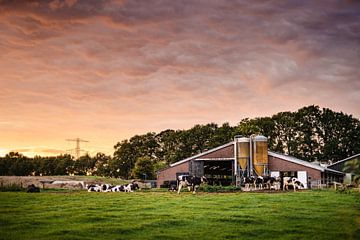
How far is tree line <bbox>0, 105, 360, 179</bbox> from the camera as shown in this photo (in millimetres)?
76938

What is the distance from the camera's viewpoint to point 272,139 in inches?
3177

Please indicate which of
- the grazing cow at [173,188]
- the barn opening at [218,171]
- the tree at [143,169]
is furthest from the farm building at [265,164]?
the tree at [143,169]

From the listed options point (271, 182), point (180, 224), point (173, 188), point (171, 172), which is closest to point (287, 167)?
point (271, 182)

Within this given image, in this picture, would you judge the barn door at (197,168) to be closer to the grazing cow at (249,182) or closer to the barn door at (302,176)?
the barn door at (302,176)

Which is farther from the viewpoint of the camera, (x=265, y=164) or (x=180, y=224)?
(x=265, y=164)

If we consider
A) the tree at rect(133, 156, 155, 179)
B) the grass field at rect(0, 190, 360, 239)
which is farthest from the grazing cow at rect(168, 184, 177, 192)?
the tree at rect(133, 156, 155, 179)

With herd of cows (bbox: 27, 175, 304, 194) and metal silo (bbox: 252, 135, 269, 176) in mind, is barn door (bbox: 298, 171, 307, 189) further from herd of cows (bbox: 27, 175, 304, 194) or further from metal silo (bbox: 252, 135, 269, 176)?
herd of cows (bbox: 27, 175, 304, 194)

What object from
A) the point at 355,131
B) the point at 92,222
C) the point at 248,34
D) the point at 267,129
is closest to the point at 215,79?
the point at 248,34

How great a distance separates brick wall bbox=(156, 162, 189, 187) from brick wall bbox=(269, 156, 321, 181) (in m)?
11.4

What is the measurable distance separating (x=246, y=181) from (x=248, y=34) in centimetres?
1587

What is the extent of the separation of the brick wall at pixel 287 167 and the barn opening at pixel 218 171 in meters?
5.57

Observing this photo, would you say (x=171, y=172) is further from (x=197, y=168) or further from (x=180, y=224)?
(x=180, y=224)

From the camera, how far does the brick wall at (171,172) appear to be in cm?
5359

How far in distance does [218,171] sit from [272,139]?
2199cm
